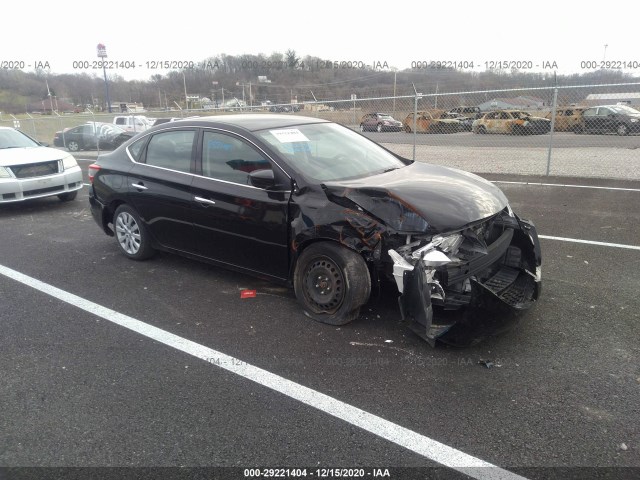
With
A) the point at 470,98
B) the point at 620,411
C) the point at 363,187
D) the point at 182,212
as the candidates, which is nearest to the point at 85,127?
the point at 470,98

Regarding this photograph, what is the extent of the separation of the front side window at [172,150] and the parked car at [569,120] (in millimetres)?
17174

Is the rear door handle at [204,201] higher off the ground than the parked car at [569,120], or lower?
lower

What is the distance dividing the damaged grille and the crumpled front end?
702cm

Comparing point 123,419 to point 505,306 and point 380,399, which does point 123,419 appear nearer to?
point 380,399

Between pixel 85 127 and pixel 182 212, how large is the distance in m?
17.2

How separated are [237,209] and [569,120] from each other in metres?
18.1

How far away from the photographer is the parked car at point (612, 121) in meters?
18.3

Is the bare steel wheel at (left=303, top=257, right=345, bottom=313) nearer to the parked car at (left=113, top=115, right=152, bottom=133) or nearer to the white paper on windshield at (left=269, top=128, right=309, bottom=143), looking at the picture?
the white paper on windshield at (left=269, top=128, right=309, bottom=143)

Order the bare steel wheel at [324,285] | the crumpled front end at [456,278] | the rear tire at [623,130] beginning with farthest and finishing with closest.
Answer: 1. the rear tire at [623,130]
2. the bare steel wheel at [324,285]
3. the crumpled front end at [456,278]

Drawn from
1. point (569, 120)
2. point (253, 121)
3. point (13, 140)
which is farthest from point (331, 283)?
point (569, 120)

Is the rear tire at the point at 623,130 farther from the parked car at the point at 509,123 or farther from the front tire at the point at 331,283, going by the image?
the front tire at the point at 331,283

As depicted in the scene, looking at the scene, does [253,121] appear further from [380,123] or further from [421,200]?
[380,123]

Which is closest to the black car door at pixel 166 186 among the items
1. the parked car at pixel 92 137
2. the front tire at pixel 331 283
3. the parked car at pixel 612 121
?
the front tire at pixel 331 283

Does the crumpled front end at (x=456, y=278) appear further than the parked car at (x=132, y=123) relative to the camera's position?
No
